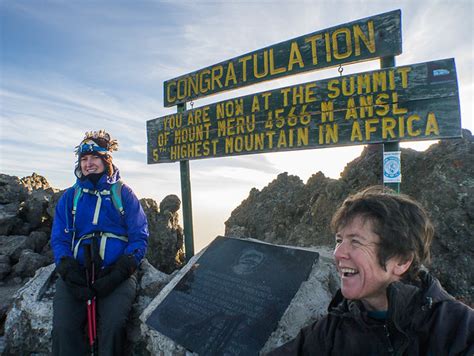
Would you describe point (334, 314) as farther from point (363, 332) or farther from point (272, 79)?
point (272, 79)

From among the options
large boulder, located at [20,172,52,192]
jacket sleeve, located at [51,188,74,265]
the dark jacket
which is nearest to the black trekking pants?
jacket sleeve, located at [51,188,74,265]

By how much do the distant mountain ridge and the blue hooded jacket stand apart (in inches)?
146

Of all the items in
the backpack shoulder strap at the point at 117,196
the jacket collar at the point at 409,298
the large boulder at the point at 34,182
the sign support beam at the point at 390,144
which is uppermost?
the sign support beam at the point at 390,144

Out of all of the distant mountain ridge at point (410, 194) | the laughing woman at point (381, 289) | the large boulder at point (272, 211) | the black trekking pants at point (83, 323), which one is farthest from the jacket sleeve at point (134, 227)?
the large boulder at point (272, 211)

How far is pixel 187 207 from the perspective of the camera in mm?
7199

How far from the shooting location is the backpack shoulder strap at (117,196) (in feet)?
13.5

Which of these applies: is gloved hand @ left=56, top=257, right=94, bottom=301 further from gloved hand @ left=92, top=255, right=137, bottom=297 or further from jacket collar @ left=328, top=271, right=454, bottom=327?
jacket collar @ left=328, top=271, right=454, bottom=327

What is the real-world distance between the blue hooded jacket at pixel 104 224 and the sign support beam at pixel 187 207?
2.99 metres

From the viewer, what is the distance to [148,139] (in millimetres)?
7734

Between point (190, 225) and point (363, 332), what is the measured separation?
5322mm

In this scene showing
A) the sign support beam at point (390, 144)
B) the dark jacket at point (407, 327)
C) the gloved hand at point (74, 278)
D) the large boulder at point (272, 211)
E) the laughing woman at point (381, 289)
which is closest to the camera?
the dark jacket at point (407, 327)

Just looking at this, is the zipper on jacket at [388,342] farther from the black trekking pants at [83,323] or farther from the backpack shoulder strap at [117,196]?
the backpack shoulder strap at [117,196]

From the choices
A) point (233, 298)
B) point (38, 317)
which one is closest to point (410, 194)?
point (233, 298)

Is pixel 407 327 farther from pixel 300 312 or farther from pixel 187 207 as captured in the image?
pixel 187 207
